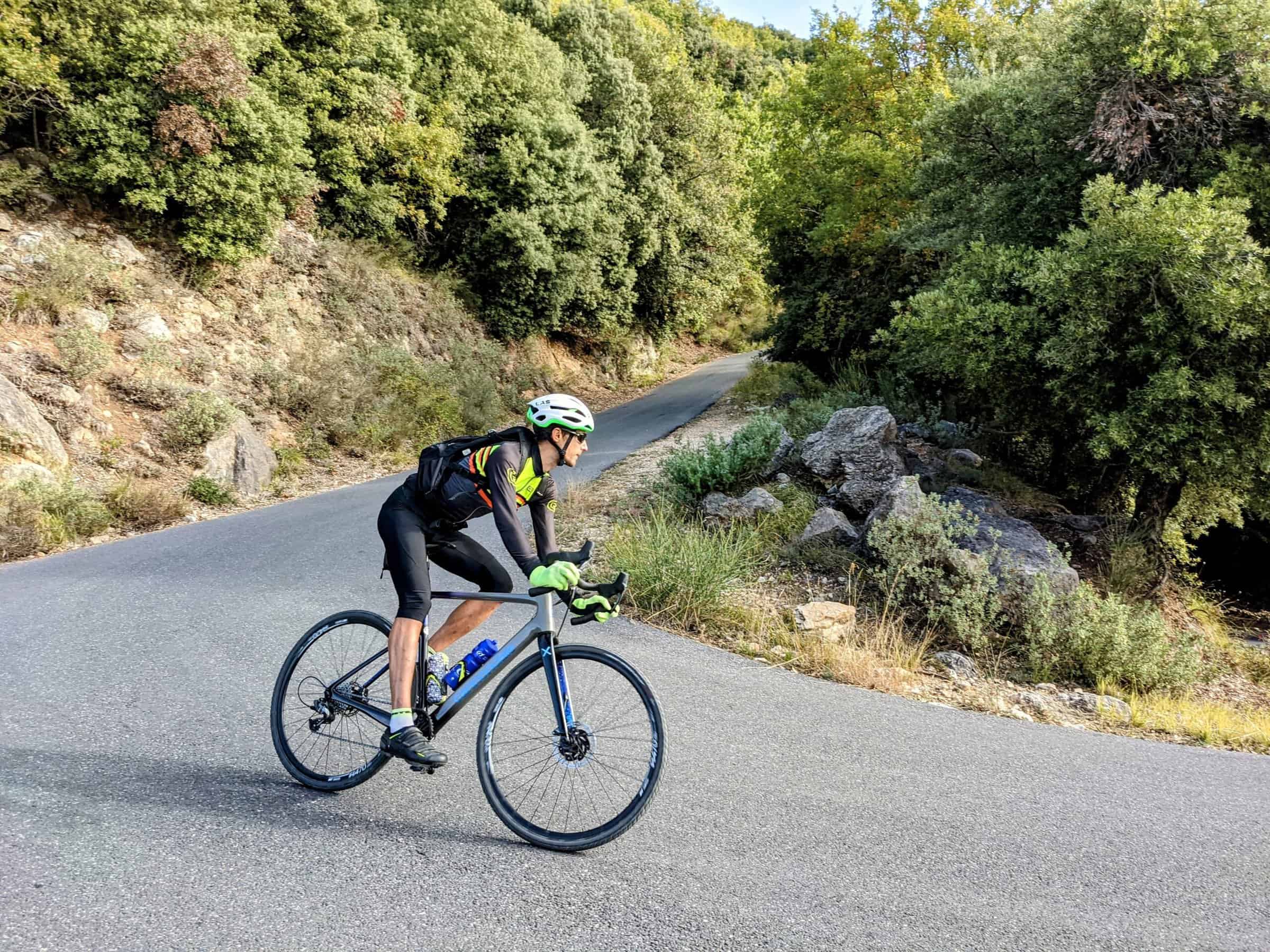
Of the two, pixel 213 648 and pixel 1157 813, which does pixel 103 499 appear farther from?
pixel 1157 813

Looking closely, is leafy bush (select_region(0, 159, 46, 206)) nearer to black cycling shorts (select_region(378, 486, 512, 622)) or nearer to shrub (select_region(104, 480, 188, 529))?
shrub (select_region(104, 480, 188, 529))

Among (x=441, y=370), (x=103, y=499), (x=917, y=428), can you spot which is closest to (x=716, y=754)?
(x=103, y=499)

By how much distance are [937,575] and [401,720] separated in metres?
5.91

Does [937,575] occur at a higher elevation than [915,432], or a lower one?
lower

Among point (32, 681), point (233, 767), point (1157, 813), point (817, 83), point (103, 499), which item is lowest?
point (103, 499)

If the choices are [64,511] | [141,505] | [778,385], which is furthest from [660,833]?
[778,385]

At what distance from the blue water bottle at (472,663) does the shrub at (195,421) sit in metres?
10.1

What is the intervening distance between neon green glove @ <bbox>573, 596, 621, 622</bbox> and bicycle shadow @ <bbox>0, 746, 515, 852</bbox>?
43.9 inches

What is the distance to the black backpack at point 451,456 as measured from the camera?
387 centimetres

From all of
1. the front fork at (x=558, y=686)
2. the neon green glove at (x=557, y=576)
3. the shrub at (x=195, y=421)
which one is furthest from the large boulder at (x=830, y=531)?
the shrub at (x=195, y=421)

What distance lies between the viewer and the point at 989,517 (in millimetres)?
9945

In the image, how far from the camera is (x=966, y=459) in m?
13.3

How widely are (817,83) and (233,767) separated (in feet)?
79.1

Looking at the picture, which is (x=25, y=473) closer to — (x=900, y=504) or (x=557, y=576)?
(x=557, y=576)
